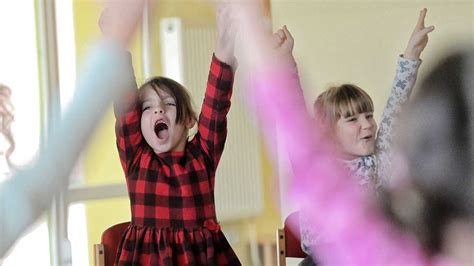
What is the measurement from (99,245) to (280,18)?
15.7 inches

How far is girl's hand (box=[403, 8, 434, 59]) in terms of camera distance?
96 centimetres

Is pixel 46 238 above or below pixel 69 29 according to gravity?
below

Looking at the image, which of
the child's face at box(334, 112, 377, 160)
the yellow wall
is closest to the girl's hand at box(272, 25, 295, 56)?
the yellow wall

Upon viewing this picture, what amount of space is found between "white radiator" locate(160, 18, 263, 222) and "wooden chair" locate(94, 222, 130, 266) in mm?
150

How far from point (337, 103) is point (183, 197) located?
0.24m

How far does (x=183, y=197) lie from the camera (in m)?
1.00

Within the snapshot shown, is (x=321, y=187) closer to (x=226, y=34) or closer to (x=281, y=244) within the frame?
(x=281, y=244)

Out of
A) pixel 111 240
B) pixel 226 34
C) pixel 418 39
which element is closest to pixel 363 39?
pixel 418 39

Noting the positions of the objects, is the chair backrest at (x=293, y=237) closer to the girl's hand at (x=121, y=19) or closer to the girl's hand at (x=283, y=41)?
the girl's hand at (x=283, y=41)

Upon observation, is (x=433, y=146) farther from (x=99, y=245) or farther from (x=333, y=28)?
(x=99, y=245)

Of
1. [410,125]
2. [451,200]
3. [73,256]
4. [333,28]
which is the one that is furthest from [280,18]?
[73,256]

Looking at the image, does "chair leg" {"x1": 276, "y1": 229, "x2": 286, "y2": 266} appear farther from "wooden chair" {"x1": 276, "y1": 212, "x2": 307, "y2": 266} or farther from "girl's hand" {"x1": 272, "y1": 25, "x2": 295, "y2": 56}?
"girl's hand" {"x1": 272, "y1": 25, "x2": 295, "y2": 56}

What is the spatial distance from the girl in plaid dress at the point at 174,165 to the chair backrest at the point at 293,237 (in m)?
0.08

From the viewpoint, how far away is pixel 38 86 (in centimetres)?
108
